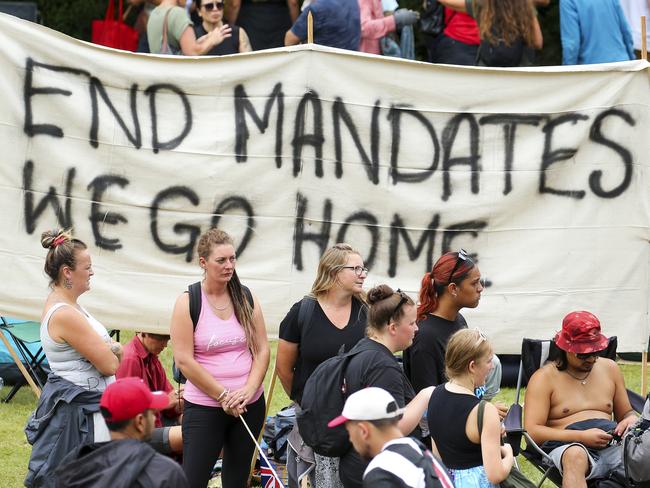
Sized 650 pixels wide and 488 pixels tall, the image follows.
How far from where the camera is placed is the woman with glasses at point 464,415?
17.1ft

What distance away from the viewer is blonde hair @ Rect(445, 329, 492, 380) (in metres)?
5.30

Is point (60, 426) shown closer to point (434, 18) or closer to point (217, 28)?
point (217, 28)

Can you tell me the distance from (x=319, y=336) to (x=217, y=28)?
12.8ft

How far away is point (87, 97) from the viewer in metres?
7.59

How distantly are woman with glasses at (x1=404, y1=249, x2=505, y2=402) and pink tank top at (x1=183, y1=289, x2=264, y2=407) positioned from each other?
915mm

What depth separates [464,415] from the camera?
17.1 feet

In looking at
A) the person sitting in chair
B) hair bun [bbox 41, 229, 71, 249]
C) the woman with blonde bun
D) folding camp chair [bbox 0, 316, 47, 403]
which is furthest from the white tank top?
folding camp chair [bbox 0, 316, 47, 403]

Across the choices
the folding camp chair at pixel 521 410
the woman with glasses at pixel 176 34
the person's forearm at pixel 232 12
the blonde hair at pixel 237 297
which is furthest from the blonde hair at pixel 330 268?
the person's forearm at pixel 232 12

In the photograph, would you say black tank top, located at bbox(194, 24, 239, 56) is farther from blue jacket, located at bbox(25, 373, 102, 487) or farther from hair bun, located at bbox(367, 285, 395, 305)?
hair bun, located at bbox(367, 285, 395, 305)

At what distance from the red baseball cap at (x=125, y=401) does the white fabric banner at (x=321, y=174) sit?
3.16 metres

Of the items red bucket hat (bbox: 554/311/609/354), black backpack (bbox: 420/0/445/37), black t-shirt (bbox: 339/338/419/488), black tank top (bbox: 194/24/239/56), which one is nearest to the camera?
black t-shirt (bbox: 339/338/419/488)

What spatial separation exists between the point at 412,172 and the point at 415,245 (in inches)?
19.1

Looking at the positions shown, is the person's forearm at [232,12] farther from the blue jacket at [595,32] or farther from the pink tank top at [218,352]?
the pink tank top at [218,352]

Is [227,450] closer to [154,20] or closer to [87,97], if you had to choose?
[87,97]
